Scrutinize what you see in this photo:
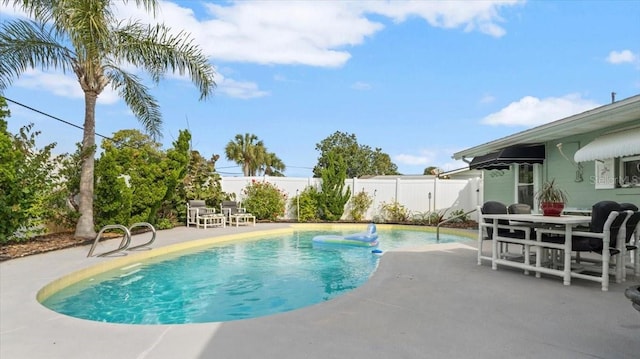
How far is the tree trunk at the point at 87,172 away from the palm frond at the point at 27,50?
1.31 metres

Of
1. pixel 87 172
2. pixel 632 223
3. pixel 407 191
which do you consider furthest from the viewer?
pixel 407 191

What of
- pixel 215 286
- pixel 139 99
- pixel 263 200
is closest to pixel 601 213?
pixel 215 286

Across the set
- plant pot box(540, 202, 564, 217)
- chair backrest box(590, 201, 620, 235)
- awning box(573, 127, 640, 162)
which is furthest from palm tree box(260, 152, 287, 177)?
chair backrest box(590, 201, 620, 235)

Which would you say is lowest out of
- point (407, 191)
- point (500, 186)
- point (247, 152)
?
point (407, 191)

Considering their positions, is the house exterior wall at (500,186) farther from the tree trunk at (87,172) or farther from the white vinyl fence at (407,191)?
the tree trunk at (87,172)

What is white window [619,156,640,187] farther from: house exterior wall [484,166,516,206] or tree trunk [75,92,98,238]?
tree trunk [75,92,98,238]

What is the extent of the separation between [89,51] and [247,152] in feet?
92.1

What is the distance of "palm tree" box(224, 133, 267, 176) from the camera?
120 feet

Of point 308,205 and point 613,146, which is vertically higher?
point 613,146

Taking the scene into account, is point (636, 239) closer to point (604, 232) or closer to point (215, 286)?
point (604, 232)

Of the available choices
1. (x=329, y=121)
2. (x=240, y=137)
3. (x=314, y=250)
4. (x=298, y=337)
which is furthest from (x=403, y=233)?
(x=240, y=137)

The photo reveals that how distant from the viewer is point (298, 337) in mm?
3199

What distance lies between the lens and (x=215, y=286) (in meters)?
6.39

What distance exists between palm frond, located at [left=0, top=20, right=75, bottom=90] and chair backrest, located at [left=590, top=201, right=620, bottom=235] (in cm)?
1166
